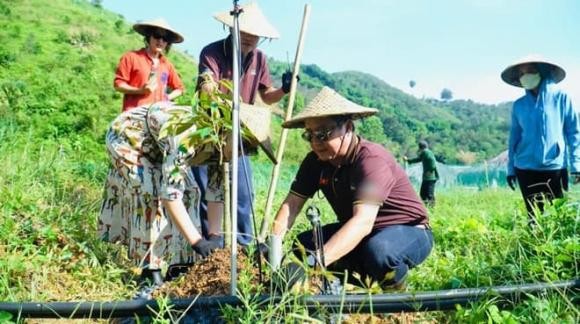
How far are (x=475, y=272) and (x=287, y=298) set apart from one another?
3.57 ft

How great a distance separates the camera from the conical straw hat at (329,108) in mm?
2568

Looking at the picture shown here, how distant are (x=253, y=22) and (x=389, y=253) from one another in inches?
68.5

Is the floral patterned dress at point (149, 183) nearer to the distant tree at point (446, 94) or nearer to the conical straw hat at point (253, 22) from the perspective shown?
the conical straw hat at point (253, 22)

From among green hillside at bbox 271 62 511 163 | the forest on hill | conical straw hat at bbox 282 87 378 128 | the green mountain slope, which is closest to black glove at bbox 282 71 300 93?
the forest on hill

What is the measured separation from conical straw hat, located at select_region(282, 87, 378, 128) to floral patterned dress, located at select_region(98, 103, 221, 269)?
0.54 m

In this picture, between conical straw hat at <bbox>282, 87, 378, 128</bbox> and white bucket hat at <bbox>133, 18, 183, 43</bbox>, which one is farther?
white bucket hat at <bbox>133, 18, 183, 43</bbox>

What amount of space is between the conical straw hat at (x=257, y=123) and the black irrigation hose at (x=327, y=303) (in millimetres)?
870

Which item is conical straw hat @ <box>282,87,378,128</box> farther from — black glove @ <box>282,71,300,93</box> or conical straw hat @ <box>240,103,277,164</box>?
black glove @ <box>282,71,300,93</box>

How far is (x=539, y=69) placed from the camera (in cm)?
430

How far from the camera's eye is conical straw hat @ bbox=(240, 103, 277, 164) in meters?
2.75

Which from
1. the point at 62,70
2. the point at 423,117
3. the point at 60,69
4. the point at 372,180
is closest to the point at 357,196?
the point at 372,180

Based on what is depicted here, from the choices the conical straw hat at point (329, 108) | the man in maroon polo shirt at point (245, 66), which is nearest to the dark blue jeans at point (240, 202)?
the man in maroon polo shirt at point (245, 66)

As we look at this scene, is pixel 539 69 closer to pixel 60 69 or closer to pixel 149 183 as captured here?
pixel 149 183

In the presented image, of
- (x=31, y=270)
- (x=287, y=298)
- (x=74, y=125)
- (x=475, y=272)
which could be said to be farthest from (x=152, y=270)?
(x=74, y=125)
